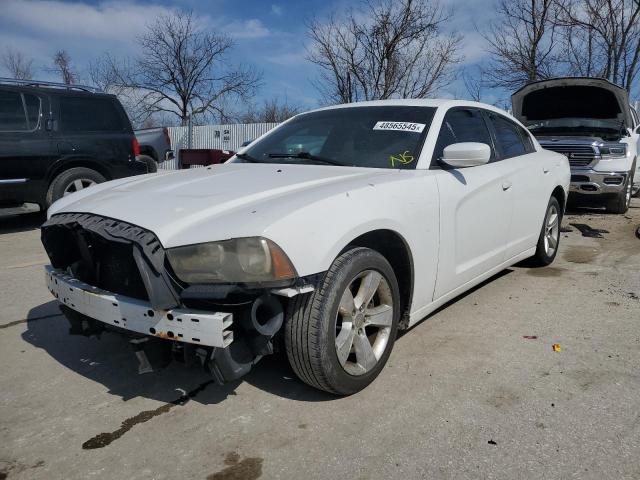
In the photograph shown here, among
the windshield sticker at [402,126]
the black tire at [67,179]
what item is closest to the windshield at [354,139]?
the windshield sticker at [402,126]

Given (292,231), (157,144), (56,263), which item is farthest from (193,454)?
(157,144)

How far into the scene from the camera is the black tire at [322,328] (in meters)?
2.35

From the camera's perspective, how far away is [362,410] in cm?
253

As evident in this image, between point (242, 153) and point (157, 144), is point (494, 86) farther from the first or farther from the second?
point (242, 153)

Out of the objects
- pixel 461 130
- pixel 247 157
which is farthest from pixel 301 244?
pixel 461 130

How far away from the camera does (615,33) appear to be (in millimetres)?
17875

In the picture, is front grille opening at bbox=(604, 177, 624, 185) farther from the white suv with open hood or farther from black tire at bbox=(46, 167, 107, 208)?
black tire at bbox=(46, 167, 107, 208)

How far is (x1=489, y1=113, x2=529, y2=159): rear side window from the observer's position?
14.0ft

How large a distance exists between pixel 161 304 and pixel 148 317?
0.11 meters

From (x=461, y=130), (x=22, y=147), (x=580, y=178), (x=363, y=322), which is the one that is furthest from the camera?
(x=580, y=178)

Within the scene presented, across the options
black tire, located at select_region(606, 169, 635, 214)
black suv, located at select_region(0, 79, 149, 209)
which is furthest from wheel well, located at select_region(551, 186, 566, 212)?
black suv, located at select_region(0, 79, 149, 209)

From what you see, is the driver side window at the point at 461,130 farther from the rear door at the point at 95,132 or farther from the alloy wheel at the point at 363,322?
the rear door at the point at 95,132

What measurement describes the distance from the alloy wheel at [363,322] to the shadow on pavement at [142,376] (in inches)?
9.7

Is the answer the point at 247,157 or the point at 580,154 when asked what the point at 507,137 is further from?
the point at 580,154
